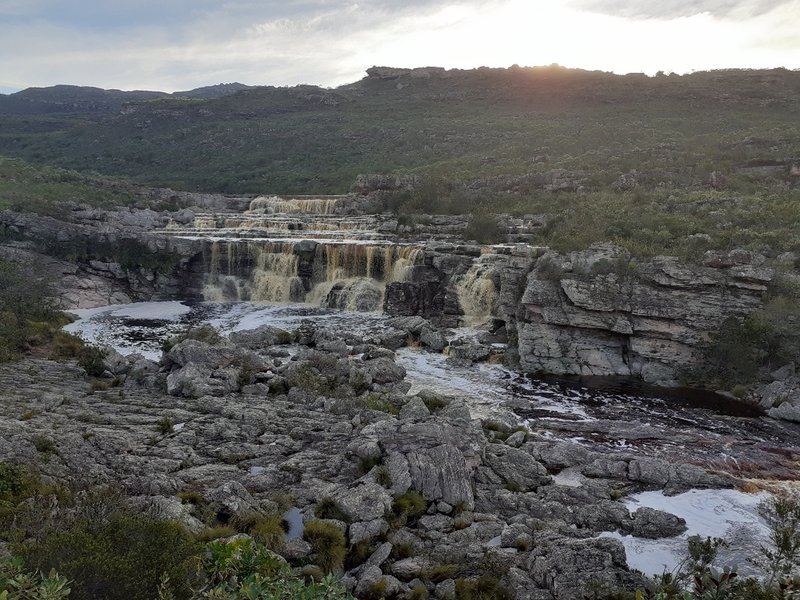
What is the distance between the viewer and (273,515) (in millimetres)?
9961

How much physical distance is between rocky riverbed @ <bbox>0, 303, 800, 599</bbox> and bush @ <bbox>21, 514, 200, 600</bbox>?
6.23 ft

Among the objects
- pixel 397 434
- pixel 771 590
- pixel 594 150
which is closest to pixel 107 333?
pixel 397 434

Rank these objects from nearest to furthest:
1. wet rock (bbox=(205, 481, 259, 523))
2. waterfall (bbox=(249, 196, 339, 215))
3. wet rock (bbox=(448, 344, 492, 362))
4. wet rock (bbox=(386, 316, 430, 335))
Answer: wet rock (bbox=(205, 481, 259, 523))
wet rock (bbox=(448, 344, 492, 362))
wet rock (bbox=(386, 316, 430, 335))
waterfall (bbox=(249, 196, 339, 215))

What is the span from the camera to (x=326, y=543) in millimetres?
9211

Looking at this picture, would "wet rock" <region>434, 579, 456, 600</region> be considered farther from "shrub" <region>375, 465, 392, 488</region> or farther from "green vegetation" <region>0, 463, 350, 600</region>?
"shrub" <region>375, 465, 392, 488</region>

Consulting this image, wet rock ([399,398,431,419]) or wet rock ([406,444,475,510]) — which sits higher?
wet rock ([406,444,475,510])

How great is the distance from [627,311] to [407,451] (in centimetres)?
1276

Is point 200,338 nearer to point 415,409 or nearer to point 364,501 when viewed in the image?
point 415,409

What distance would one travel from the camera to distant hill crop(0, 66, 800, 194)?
44062mm

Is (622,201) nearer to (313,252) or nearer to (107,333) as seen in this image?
(313,252)

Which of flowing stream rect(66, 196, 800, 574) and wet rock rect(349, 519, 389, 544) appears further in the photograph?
flowing stream rect(66, 196, 800, 574)

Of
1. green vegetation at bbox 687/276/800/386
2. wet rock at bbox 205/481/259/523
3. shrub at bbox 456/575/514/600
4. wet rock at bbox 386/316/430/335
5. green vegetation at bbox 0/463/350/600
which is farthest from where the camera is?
wet rock at bbox 386/316/430/335

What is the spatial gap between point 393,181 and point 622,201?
804 inches

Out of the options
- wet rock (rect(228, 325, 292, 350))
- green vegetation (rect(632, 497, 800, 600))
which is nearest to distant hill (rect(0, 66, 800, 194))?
wet rock (rect(228, 325, 292, 350))
